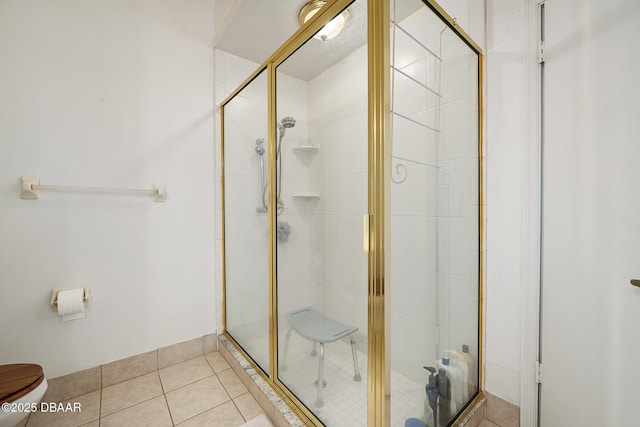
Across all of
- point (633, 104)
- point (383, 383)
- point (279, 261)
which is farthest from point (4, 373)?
point (633, 104)

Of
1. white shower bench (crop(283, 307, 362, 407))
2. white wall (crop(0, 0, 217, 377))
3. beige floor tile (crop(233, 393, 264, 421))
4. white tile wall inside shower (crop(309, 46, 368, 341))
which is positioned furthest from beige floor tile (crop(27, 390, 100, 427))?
white tile wall inside shower (crop(309, 46, 368, 341))

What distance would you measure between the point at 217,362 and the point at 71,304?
92cm

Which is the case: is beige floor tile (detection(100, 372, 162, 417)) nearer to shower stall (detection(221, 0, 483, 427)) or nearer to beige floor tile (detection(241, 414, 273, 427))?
beige floor tile (detection(241, 414, 273, 427))

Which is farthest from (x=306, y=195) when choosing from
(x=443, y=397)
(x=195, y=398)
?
(x=195, y=398)

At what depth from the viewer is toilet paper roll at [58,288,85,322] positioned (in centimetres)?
134

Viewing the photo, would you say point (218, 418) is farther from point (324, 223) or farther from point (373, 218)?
point (373, 218)

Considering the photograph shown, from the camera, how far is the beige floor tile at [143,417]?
4.15 ft

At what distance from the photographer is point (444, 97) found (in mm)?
1119

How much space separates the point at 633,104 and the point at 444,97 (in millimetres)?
600

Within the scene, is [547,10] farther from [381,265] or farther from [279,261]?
[279,261]

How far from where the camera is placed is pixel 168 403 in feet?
4.61

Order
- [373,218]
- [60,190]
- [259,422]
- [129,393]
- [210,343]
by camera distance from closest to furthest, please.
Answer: [373,218]
[259,422]
[60,190]
[129,393]
[210,343]

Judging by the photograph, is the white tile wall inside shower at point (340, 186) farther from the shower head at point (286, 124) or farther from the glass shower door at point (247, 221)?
the glass shower door at point (247, 221)

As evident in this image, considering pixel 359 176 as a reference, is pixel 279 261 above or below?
below
